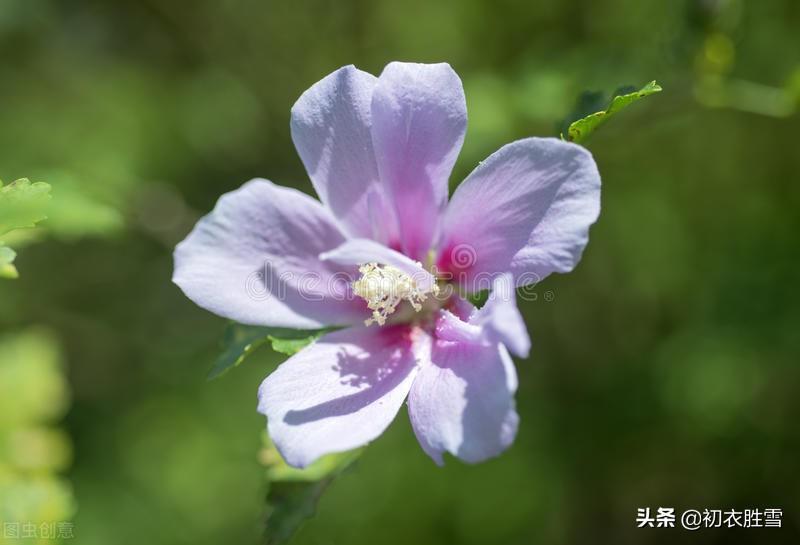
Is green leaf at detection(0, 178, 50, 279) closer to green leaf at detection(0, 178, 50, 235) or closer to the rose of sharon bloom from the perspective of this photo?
green leaf at detection(0, 178, 50, 235)

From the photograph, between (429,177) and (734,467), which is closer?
(429,177)

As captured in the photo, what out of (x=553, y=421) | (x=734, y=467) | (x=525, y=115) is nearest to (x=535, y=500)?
(x=553, y=421)

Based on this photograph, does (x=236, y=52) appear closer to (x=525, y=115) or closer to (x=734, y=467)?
(x=525, y=115)

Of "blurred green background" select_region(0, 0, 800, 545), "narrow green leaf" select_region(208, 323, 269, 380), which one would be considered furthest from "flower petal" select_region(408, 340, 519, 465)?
"blurred green background" select_region(0, 0, 800, 545)

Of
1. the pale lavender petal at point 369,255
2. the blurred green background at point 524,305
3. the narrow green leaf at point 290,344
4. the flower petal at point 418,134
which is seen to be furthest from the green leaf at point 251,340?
the blurred green background at point 524,305

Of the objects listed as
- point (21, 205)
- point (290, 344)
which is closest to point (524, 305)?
point (290, 344)
